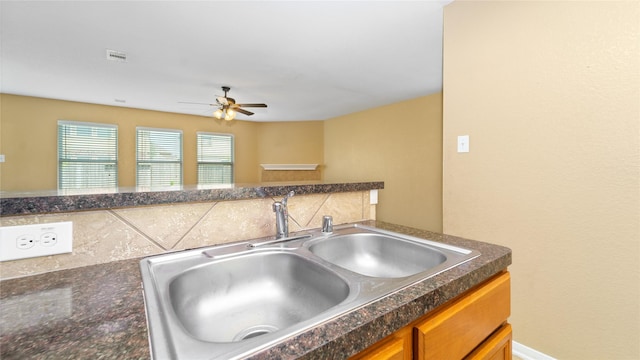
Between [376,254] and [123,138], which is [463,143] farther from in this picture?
[123,138]

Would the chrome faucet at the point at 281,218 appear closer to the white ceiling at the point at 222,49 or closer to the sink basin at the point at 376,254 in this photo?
the sink basin at the point at 376,254

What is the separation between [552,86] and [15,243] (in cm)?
216

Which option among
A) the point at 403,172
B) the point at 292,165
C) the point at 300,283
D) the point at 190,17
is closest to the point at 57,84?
the point at 190,17

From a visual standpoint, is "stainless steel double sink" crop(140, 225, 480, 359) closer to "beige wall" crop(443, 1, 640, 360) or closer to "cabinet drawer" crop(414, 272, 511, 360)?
"cabinet drawer" crop(414, 272, 511, 360)

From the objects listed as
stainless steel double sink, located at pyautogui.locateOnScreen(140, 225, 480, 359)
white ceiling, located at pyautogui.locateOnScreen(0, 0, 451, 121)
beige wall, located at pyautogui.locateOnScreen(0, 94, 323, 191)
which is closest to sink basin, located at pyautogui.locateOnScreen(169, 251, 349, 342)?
stainless steel double sink, located at pyautogui.locateOnScreen(140, 225, 480, 359)

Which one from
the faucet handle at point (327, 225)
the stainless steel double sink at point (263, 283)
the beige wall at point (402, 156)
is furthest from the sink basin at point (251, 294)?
the beige wall at point (402, 156)

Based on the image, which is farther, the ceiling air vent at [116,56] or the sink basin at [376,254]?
the ceiling air vent at [116,56]

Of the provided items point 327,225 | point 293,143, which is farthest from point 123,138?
point 327,225

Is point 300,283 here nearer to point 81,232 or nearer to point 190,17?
point 81,232

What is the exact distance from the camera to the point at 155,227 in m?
0.76

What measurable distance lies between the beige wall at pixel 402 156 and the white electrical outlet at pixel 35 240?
3.84 meters

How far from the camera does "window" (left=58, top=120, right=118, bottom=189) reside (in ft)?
14.5

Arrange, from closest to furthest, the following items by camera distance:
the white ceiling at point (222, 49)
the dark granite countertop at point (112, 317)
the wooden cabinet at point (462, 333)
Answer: the dark granite countertop at point (112, 317)
the wooden cabinet at point (462, 333)
the white ceiling at point (222, 49)

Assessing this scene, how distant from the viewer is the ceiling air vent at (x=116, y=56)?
2.60m
